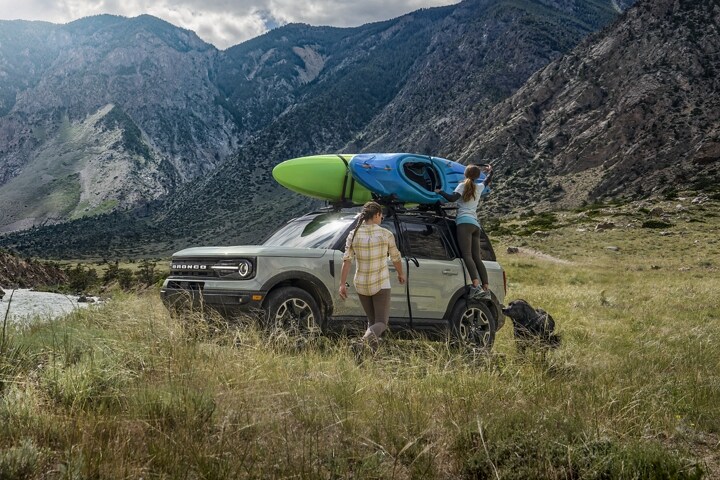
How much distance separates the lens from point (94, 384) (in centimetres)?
432

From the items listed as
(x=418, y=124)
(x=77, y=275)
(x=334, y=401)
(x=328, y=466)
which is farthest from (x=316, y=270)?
(x=418, y=124)

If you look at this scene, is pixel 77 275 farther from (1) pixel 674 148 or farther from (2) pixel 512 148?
(2) pixel 512 148

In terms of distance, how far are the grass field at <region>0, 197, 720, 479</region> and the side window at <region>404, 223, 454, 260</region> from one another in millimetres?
1542

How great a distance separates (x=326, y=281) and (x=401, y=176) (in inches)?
87.8

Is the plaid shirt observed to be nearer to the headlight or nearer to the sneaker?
the sneaker

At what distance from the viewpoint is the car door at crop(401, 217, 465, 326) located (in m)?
8.21

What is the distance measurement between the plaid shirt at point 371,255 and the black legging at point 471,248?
2.04 m

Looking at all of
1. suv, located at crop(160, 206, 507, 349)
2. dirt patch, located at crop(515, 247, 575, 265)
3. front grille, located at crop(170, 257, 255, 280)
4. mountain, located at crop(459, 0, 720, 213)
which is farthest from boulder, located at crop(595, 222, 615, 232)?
front grille, located at crop(170, 257, 255, 280)

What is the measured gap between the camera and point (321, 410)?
430 cm

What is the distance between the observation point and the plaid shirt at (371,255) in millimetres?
6738

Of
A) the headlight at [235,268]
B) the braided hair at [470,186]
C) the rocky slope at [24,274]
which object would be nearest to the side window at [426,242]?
the braided hair at [470,186]

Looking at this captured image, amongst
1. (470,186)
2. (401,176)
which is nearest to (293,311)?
(401,176)

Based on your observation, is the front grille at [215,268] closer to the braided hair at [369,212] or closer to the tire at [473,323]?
the braided hair at [369,212]

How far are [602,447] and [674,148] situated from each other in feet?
286
